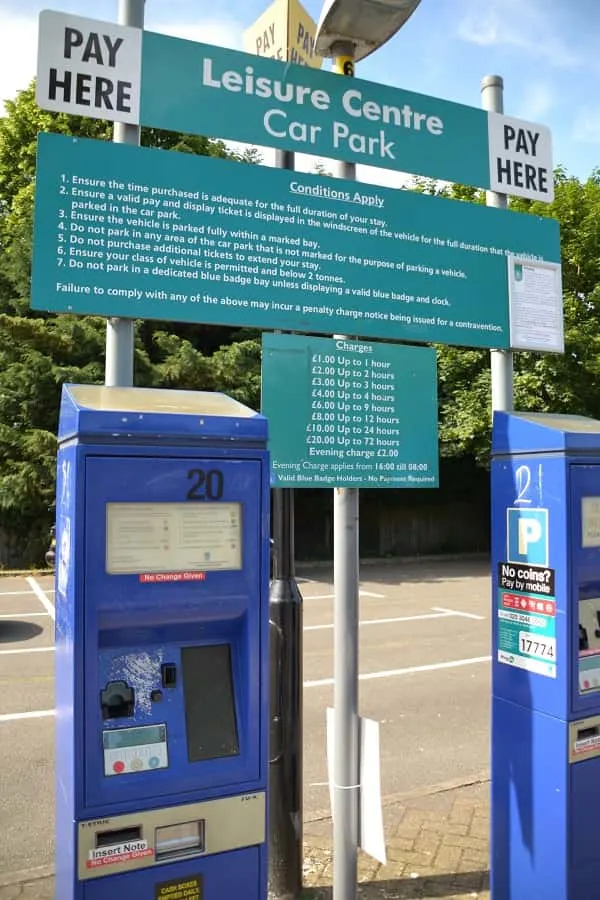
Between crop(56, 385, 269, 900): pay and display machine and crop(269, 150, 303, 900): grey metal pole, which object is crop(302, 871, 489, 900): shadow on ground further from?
crop(56, 385, 269, 900): pay and display machine

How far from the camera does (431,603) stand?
43.5 feet

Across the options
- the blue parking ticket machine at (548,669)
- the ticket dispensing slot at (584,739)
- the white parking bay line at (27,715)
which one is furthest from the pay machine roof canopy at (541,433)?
the white parking bay line at (27,715)

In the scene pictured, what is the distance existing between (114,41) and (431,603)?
456 inches

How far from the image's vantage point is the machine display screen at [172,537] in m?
2.32

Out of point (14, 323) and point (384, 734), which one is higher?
point (14, 323)

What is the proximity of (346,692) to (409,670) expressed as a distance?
522 cm

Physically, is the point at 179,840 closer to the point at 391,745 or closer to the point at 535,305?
the point at 535,305

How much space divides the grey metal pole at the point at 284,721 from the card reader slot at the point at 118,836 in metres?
1.28

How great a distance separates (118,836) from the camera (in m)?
2.29

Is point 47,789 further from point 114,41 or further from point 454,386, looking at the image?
point 454,386

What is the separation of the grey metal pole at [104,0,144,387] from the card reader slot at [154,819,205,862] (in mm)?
1538

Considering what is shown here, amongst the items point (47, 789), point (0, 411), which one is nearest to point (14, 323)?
point (0, 411)

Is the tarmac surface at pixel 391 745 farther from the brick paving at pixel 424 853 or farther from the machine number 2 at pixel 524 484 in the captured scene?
the machine number 2 at pixel 524 484

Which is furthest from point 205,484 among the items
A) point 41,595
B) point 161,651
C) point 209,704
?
point 41,595
